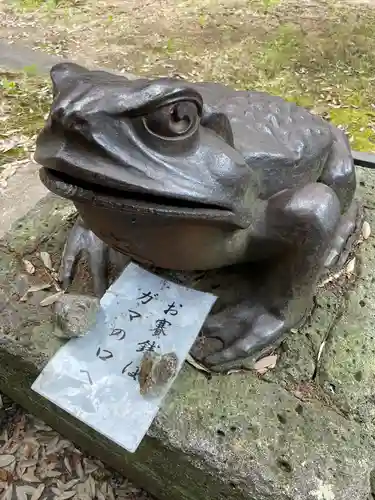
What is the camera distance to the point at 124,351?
1.29m

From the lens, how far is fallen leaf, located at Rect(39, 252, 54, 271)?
163 cm

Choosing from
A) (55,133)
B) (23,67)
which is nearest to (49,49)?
(23,67)

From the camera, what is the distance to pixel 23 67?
320cm

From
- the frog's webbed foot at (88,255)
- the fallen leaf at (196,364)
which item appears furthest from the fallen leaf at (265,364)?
the frog's webbed foot at (88,255)

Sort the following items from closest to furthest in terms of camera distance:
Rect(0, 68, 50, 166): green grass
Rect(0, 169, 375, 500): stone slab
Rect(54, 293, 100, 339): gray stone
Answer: Rect(0, 169, 375, 500): stone slab < Rect(54, 293, 100, 339): gray stone < Rect(0, 68, 50, 166): green grass

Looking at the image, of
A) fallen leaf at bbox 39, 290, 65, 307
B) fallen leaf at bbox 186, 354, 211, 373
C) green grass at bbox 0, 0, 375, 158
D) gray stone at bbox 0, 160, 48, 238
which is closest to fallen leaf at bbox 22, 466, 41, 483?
fallen leaf at bbox 39, 290, 65, 307

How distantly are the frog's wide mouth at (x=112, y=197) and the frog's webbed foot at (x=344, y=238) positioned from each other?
0.68 meters

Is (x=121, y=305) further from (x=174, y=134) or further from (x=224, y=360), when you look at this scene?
(x=174, y=134)

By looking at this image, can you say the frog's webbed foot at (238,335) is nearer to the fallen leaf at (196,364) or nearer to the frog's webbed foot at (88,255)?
the fallen leaf at (196,364)

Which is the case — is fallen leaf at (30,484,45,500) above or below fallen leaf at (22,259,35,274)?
below

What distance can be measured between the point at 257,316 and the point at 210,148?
1.68 ft

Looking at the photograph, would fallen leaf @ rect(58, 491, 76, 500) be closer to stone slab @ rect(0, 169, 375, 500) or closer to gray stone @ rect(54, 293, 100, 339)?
stone slab @ rect(0, 169, 375, 500)

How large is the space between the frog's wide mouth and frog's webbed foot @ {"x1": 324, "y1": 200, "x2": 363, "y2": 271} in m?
0.68

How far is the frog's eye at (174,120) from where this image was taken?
38.0 inches
